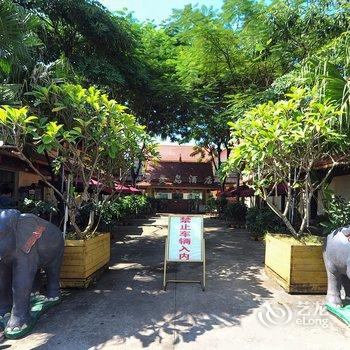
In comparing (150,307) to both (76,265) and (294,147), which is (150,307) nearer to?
(76,265)

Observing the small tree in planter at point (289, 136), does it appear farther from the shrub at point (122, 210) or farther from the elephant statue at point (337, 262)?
the shrub at point (122, 210)

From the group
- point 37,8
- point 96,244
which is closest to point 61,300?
point 96,244

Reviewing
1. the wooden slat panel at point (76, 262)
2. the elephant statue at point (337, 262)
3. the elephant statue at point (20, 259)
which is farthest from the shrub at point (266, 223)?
the elephant statue at point (20, 259)

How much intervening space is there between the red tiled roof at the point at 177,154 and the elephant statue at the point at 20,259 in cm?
2885

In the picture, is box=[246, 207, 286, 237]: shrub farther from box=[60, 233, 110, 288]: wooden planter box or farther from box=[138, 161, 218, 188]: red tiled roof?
box=[138, 161, 218, 188]: red tiled roof

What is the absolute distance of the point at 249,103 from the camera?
397 inches

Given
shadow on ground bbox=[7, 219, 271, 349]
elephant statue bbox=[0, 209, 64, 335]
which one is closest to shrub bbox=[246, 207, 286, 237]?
shadow on ground bbox=[7, 219, 271, 349]

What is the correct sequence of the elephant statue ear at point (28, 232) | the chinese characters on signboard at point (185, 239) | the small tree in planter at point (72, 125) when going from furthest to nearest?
the chinese characters on signboard at point (185, 239)
the small tree in planter at point (72, 125)
the elephant statue ear at point (28, 232)

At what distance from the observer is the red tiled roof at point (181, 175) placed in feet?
105

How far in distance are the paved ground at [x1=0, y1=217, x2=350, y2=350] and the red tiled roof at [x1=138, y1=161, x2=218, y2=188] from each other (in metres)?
24.6

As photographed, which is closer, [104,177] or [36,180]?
[104,177]

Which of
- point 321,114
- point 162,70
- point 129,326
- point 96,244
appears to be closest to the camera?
point 129,326

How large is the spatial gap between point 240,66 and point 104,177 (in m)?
6.94

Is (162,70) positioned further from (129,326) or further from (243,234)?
(129,326)
